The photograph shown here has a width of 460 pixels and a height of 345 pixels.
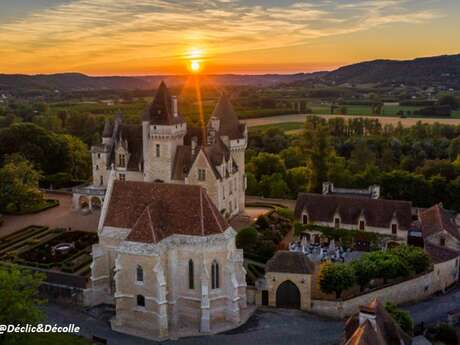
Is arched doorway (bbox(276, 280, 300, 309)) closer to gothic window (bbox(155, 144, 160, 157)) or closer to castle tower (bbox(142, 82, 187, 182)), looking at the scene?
castle tower (bbox(142, 82, 187, 182))

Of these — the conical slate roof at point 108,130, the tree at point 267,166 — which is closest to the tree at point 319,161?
the tree at point 267,166

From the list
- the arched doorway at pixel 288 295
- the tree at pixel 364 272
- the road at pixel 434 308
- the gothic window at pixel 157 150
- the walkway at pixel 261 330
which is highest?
the gothic window at pixel 157 150

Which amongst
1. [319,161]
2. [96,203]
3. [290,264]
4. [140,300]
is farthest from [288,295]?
[319,161]

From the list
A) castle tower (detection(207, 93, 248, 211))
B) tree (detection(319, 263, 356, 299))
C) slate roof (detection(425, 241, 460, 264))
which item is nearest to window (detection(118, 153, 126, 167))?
castle tower (detection(207, 93, 248, 211))

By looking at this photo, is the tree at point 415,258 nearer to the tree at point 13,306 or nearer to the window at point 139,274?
the window at point 139,274

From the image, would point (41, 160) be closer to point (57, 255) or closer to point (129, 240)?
point (57, 255)
